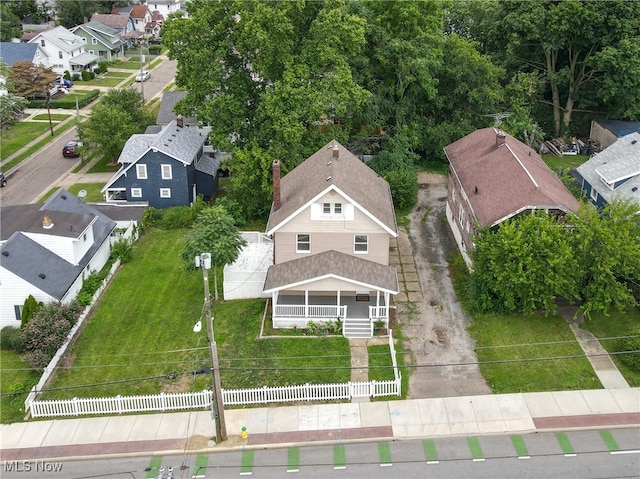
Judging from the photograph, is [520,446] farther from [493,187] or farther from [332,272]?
[493,187]

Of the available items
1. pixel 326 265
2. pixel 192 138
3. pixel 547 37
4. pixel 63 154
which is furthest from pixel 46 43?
pixel 326 265

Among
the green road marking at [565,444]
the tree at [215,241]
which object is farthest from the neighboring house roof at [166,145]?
the green road marking at [565,444]

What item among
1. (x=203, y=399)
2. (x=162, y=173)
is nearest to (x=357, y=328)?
(x=203, y=399)

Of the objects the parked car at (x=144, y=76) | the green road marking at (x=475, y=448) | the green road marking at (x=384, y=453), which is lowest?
the parked car at (x=144, y=76)

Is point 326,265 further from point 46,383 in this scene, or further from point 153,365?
point 46,383

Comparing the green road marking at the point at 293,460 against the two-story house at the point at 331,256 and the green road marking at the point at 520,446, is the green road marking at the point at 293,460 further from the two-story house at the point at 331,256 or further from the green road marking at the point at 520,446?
the green road marking at the point at 520,446

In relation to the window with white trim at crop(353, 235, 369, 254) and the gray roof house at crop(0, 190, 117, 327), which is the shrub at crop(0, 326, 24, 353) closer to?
the gray roof house at crop(0, 190, 117, 327)
